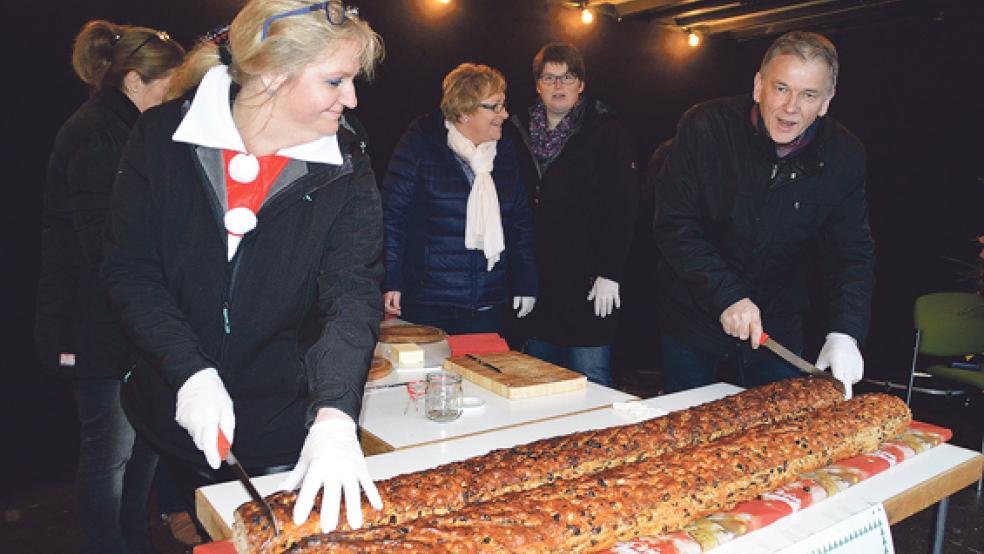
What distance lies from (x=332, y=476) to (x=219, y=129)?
0.78m

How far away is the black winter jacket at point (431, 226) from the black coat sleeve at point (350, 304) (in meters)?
1.50

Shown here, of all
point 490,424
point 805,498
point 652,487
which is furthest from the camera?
point 490,424

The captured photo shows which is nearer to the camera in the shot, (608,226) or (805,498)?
(805,498)

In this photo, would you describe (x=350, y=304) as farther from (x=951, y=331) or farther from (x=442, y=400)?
(x=951, y=331)

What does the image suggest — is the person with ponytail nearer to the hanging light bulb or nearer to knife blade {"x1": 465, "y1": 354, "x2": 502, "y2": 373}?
knife blade {"x1": 465, "y1": 354, "x2": 502, "y2": 373}

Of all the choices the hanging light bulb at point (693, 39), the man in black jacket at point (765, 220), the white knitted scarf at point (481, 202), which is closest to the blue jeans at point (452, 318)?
the white knitted scarf at point (481, 202)

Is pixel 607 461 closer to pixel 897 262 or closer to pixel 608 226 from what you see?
pixel 608 226

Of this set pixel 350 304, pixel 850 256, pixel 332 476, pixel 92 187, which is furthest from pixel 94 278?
pixel 850 256

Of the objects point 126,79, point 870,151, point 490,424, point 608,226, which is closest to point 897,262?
point 870,151

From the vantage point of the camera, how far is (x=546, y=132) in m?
3.56

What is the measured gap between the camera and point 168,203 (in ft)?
4.95

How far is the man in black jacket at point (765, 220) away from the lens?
2287 mm

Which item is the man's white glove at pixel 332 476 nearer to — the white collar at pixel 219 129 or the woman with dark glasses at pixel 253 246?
the woman with dark glasses at pixel 253 246

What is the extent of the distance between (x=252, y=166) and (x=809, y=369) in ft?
5.18
